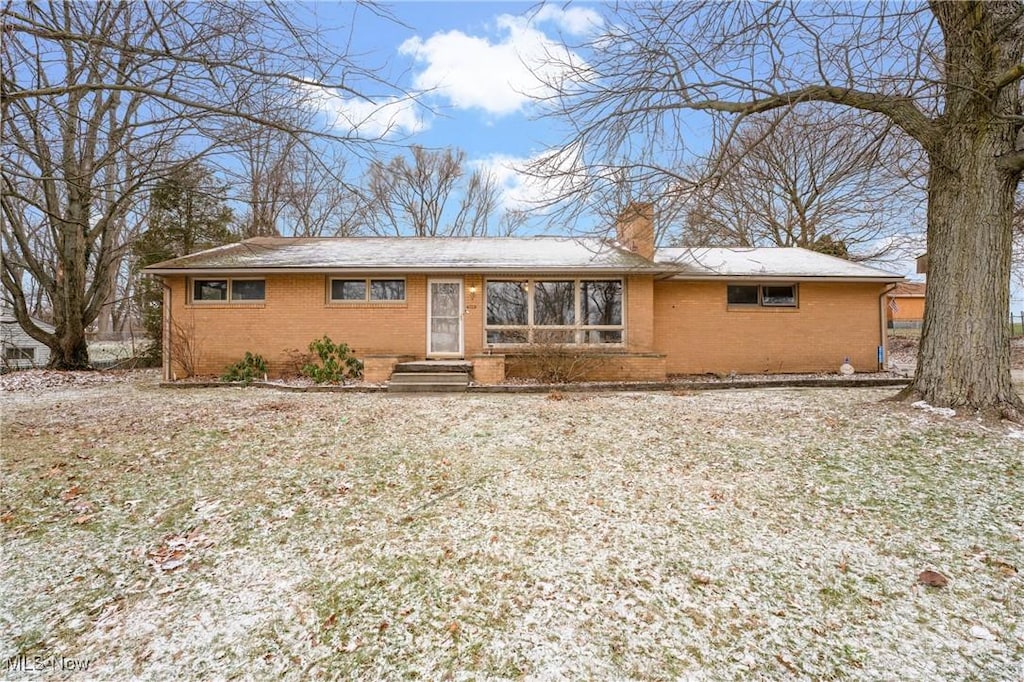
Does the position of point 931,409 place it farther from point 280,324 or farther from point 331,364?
point 280,324

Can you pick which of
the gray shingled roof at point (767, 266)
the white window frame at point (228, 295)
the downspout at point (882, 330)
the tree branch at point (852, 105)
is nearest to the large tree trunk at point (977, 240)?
the tree branch at point (852, 105)

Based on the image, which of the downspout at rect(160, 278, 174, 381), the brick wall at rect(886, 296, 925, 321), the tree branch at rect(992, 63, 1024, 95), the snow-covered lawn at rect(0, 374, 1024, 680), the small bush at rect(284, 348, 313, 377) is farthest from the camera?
the brick wall at rect(886, 296, 925, 321)

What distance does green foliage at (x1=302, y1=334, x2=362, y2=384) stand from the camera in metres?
10.3

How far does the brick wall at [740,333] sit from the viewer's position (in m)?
12.4

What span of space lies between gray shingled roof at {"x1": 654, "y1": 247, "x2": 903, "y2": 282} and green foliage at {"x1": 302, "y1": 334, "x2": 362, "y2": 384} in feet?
26.7

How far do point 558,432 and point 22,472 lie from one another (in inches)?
229

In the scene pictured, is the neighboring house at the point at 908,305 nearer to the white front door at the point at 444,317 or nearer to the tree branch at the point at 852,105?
the tree branch at the point at 852,105

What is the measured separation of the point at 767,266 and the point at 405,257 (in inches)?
405

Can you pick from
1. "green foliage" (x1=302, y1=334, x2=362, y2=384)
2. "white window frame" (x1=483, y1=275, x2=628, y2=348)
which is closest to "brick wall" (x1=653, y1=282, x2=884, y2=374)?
"white window frame" (x1=483, y1=275, x2=628, y2=348)

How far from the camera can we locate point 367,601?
2695 millimetres

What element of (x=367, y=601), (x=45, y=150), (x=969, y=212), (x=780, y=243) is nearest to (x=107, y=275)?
(x=45, y=150)

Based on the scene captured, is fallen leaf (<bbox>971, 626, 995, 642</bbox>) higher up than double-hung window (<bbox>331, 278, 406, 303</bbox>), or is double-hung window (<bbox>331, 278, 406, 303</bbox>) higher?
double-hung window (<bbox>331, 278, 406, 303</bbox>)

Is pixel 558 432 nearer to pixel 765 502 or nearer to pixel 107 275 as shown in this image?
pixel 765 502

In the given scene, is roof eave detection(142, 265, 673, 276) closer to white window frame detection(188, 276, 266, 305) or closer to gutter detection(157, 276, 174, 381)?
white window frame detection(188, 276, 266, 305)
